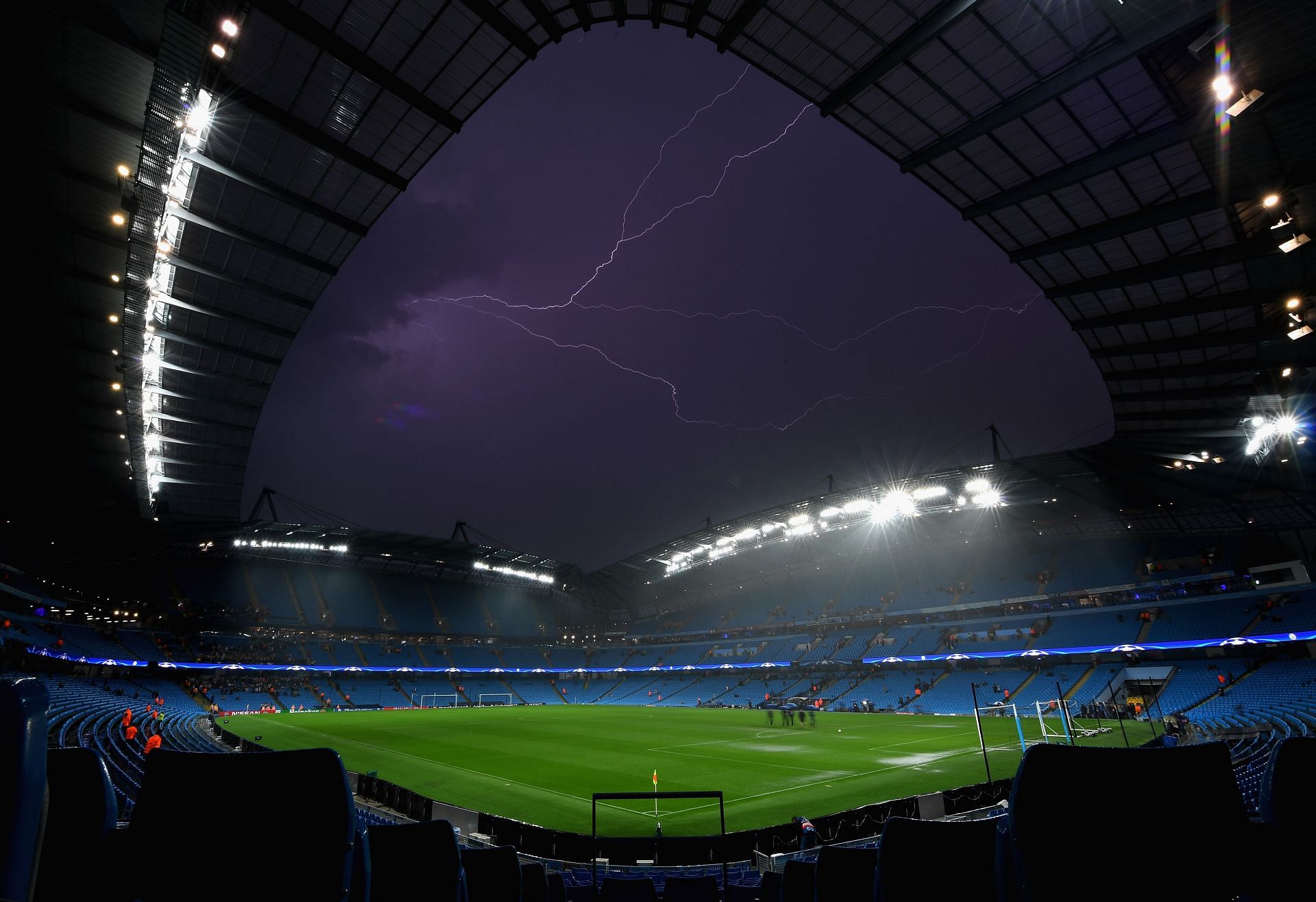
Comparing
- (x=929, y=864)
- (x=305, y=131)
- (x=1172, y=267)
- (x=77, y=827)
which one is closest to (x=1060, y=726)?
(x=1172, y=267)

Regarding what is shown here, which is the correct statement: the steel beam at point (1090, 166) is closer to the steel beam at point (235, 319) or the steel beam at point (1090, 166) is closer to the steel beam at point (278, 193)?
the steel beam at point (278, 193)

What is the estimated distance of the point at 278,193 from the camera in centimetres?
2111

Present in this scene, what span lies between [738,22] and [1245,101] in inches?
460

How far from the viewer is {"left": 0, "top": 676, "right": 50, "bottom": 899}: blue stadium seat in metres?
1.22

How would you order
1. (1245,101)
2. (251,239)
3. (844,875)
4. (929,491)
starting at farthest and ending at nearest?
1. (929,491)
2. (251,239)
3. (1245,101)
4. (844,875)

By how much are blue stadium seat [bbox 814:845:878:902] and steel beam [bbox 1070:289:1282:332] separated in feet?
83.7

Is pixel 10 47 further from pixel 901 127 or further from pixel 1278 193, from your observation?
pixel 1278 193

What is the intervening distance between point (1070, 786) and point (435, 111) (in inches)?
849

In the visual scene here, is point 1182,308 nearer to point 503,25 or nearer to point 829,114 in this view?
point 829,114

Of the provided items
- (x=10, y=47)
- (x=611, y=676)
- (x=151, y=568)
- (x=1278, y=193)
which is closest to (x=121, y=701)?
(x=151, y=568)

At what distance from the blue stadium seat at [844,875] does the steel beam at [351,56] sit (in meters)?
20.3

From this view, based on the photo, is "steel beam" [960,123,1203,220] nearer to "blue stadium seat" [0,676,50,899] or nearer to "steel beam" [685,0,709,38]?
"steel beam" [685,0,709,38]

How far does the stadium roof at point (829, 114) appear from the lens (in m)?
14.9

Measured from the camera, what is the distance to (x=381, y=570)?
80.2 meters
